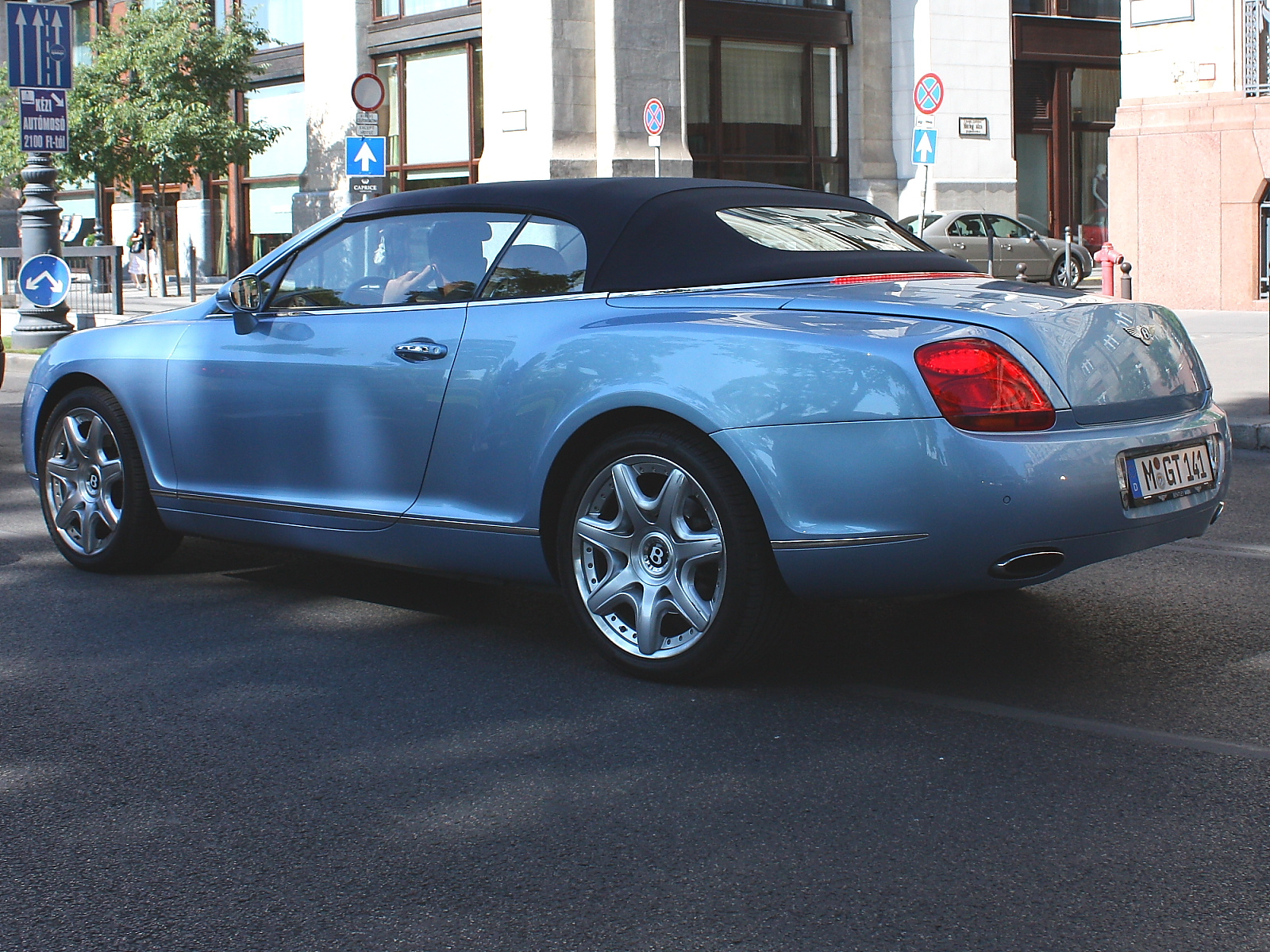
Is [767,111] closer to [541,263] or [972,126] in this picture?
[972,126]

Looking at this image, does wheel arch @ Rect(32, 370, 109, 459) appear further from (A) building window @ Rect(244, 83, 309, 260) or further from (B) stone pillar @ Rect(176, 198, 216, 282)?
(B) stone pillar @ Rect(176, 198, 216, 282)

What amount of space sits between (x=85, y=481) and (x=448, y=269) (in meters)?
1.99

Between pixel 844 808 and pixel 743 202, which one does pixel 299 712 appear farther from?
pixel 743 202

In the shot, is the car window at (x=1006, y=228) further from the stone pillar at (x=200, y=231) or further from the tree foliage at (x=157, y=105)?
the stone pillar at (x=200, y=231)

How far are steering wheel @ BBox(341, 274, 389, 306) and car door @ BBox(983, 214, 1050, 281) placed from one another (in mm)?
22562

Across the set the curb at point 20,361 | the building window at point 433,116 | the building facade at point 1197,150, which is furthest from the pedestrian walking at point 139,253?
the building facade at point 1197,150

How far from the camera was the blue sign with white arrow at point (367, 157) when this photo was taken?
17023 millimetres

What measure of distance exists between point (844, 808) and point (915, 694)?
0.98 metres

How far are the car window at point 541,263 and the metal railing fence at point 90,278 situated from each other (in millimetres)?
17889

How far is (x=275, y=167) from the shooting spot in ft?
114

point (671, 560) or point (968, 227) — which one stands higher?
point (968, 227)

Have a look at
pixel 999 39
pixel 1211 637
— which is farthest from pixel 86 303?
pixel 1211 637

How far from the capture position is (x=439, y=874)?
124 inches

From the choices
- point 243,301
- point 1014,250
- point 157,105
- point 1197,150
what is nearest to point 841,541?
point 243,301
